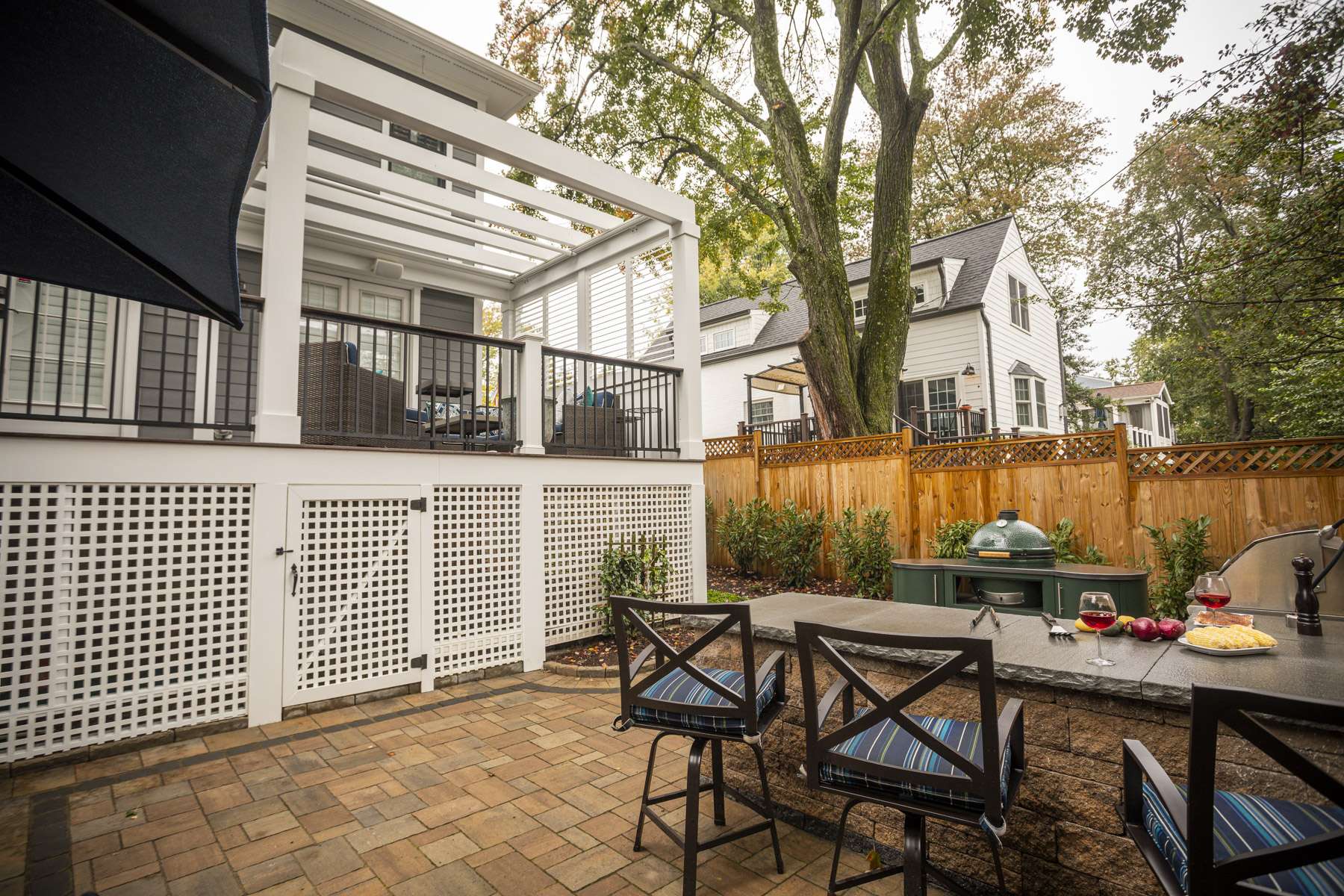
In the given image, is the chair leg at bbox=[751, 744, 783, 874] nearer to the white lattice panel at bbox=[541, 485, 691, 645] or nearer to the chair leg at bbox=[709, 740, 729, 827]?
the chair leg at bbox=[709, 740, 729, 827]

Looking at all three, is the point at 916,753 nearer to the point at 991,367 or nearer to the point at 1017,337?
the point at 991,367

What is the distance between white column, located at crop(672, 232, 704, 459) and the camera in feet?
21.4

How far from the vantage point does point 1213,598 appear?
7.62 ft

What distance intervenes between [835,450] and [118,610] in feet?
24.6

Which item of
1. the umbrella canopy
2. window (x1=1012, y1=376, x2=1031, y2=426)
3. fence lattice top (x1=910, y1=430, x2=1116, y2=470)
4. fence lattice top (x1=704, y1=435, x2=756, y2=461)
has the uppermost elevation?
window (x1=1012, y1=376, x2=1031, y2=426)

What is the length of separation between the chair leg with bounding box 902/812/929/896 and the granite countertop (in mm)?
589

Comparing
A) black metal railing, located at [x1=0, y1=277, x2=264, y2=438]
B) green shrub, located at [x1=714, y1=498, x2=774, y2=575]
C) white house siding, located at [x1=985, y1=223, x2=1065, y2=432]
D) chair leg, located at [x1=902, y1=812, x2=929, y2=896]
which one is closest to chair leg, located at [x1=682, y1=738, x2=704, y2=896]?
chair leg, located at [x1=902, y1=812, x2=929, y2=896]

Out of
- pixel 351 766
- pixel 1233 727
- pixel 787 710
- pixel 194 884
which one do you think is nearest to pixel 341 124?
pixel 351 766

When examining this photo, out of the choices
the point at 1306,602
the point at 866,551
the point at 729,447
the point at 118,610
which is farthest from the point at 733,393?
the point at 1306,602

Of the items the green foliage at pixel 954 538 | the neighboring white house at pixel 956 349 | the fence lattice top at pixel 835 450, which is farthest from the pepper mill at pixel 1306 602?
the neighboring white house at pixel 956 349

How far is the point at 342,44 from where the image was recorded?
682 centimetres

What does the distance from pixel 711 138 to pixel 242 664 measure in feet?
35.0

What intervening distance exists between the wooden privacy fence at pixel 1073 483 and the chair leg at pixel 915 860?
568 centimetres

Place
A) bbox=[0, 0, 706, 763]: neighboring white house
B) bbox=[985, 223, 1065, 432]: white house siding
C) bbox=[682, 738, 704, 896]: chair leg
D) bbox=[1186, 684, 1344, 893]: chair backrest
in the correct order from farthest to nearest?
1. bbox=[985, 223, 1065, 432]: white house siding
2. bbox=[0, 0, 706, 763]: neighboring white house
3. bbox=[682, 738, 704, 896]: chair leg
4. bbox=[1186, 684, 1344, 893]: chair backrest
